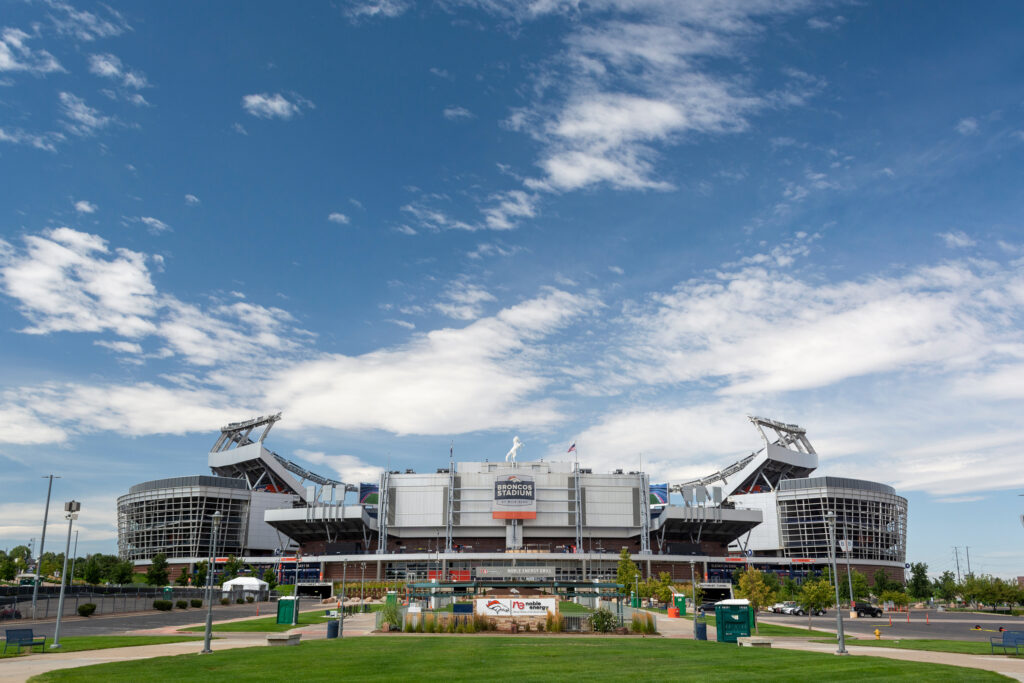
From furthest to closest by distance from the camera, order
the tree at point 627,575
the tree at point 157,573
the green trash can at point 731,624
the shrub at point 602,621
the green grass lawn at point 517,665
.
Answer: the tree at point 157,573, the tree at point 627,575, the shrub at point 602,621, the green trash can at point 731,624, the green grass lawn at point 517,665

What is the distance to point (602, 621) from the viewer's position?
45.7 m

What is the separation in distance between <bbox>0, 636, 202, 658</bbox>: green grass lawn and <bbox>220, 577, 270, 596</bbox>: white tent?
4472cm

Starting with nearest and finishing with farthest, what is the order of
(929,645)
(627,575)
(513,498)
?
(929,645), (627,575), (513,498)

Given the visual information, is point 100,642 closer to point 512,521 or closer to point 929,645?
point 929,645

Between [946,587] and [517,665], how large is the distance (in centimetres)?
13340

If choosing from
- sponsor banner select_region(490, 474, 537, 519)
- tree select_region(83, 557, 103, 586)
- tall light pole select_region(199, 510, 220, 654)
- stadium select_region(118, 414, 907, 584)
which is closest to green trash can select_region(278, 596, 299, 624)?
tall light pole select_region(199, 510, 220, 654)

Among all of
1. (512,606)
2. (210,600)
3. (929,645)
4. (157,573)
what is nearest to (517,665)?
(210,600)

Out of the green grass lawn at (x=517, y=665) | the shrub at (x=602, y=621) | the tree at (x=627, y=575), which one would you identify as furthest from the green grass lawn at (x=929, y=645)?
the tree at (x=627, y=575)

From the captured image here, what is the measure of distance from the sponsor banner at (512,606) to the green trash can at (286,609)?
14.2m

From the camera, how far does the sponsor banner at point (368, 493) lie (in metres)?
147

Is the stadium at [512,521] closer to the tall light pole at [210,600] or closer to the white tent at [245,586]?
the white tent at [245,586]

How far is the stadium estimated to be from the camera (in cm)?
13125

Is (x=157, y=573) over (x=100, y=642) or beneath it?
beneath

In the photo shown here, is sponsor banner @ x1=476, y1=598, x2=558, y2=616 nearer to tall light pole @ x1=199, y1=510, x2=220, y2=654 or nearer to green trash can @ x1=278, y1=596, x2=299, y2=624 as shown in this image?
green trash can @ x1=278, y1=596, x2=299, y2=624
